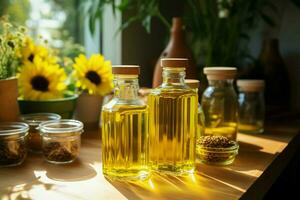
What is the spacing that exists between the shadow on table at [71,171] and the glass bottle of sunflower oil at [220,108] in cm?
34

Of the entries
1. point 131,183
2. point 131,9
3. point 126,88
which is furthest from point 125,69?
point 131,9

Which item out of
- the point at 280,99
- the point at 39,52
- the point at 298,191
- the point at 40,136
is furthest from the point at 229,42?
the point at 40,136

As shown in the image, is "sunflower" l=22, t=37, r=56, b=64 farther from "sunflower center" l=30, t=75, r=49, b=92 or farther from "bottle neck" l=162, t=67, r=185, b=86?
"bottle neck" l=162, t=67, r=185, b=86

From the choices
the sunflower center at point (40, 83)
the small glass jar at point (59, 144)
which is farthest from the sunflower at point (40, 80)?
the small glass jar at point (59, 144)

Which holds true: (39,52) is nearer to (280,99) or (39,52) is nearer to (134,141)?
(134,141)

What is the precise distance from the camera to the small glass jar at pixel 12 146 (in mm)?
666

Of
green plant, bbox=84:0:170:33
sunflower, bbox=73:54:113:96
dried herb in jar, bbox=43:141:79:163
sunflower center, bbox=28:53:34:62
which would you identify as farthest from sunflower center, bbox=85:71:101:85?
green plant, bbox=84:0:170:33

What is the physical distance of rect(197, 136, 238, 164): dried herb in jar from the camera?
27.5 inches

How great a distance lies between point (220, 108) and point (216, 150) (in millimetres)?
224

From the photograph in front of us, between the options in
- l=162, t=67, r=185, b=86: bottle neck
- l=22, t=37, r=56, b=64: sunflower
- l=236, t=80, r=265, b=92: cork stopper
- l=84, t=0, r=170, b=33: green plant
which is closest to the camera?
l=162, t=67, r=185, b=86: bottle neck

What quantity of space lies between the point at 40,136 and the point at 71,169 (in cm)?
13

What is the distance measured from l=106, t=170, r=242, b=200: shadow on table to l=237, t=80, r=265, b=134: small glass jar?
423mm

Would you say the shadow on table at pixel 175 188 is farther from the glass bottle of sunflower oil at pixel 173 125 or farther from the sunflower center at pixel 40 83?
the sunflower center at pixel 40 83

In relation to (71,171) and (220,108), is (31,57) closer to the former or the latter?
(71,171)
